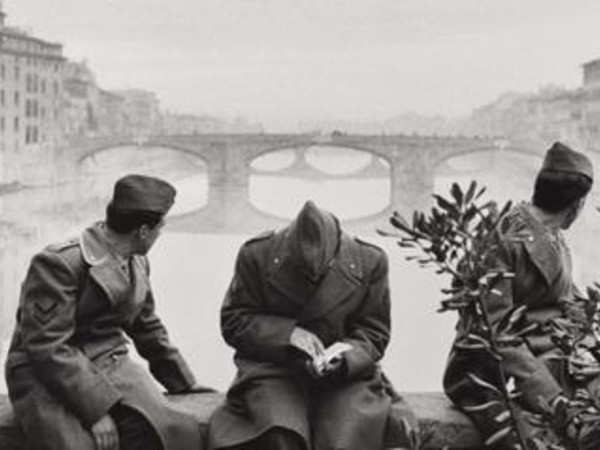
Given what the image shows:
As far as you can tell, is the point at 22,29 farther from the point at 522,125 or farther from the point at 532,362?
the point at 532,362

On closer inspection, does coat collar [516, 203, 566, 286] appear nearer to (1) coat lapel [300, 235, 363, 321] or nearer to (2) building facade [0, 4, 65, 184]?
(1) coat lapel [300, 235, 363, 321]

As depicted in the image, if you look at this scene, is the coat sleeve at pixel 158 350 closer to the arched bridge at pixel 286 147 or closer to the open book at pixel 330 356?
the open book at pixel 330 356

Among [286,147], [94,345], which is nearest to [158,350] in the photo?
[94,345]

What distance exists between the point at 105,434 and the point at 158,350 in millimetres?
240

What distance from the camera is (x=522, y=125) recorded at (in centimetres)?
1825

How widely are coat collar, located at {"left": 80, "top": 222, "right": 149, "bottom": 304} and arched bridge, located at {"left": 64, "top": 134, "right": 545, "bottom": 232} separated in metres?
15.0

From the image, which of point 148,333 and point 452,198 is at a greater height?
point 452,198

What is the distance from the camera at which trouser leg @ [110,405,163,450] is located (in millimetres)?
1418

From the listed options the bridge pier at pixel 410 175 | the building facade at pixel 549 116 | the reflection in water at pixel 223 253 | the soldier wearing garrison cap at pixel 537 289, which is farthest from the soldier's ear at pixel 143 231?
the bridge pier at pixel 410 175

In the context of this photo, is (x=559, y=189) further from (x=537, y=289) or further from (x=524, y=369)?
(x=524, y=369)

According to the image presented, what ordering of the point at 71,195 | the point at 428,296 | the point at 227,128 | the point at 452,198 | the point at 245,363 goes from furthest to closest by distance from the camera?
the point at 227,128 < the point at 71,195 < the point at 428,296 < the point at 245,363 < the point at 452,198

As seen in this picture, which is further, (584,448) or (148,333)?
(148,333)

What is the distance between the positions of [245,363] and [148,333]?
0.17 m

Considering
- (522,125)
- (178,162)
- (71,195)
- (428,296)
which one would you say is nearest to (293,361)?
(428,296)
